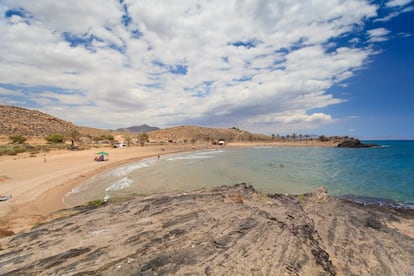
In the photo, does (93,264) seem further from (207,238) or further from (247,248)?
(247,248)

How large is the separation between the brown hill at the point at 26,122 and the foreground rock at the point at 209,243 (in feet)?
237

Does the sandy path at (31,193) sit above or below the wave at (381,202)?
above

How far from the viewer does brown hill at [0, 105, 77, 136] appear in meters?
62.5

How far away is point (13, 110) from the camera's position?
241 ft

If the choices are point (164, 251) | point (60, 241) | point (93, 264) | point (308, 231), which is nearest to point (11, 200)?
point (60, 241)

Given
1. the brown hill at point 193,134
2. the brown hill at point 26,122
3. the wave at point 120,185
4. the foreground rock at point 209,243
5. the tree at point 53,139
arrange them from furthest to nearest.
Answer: the brown hill at point 193,134 → the brown hill at point 26,122 → the tree at point 53,139 → the wave at point 120,185 → the foreground rock at point 209,243

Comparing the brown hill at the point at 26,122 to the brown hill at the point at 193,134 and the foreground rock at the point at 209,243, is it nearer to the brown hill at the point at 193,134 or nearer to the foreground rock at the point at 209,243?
Answer: the brown hill at the point at 193,134

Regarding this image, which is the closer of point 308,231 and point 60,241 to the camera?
point 60,241

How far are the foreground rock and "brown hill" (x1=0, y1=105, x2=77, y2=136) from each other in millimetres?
72230

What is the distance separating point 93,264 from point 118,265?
0.61 meters

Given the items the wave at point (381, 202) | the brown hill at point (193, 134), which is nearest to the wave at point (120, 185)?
the wave at point (381, 202)

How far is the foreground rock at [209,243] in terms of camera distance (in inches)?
202

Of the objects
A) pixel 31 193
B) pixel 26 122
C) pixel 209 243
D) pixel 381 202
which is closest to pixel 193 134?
pixel 26 122

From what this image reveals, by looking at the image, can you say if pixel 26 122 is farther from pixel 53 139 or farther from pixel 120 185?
pixel 120 185
